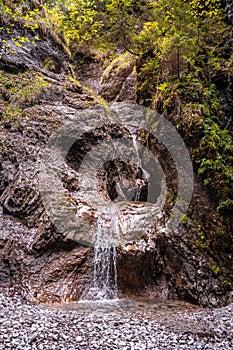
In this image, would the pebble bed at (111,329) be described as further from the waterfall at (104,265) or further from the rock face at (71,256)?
the waterfall at (104,265)

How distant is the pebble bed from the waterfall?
1.42m

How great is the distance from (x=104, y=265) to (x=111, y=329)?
9.64ft

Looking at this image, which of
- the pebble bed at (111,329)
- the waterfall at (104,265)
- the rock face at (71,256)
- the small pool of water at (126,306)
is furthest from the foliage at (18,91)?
the pebble bed at (111,329)

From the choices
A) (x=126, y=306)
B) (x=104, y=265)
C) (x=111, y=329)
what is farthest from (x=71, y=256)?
(x=111, y=329)

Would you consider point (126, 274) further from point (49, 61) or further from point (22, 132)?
point (49, 61)

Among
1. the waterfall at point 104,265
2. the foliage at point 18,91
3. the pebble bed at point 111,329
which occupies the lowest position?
the pebble bed at point 111,329

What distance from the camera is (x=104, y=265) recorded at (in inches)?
306

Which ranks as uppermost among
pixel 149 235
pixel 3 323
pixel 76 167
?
pixel 76 167

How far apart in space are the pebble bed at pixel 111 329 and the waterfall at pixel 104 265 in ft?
4.66

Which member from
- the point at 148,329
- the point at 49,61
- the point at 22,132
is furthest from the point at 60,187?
the point at 49,61

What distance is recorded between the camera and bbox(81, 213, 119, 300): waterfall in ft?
24.4

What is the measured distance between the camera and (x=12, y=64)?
13.4 metres

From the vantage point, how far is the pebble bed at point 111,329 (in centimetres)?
424

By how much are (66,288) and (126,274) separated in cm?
171
